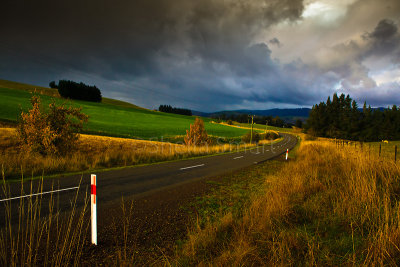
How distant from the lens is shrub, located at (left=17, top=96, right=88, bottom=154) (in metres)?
10.6

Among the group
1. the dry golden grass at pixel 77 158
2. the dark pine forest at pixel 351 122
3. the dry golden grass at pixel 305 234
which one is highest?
the dark pine forest at pixel 351 122

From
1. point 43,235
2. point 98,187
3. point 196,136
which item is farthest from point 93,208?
point 196,136

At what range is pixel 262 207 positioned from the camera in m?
4.24

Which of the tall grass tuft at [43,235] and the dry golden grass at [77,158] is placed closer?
the tall grass tuft at [43,235]

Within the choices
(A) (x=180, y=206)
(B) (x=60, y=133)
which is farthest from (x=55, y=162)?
(A) (x=180, y=206)

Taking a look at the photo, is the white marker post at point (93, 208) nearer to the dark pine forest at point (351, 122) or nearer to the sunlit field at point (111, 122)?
the sunlit field at point (111, 122)

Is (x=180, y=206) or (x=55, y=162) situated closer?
(x=180, y=206)

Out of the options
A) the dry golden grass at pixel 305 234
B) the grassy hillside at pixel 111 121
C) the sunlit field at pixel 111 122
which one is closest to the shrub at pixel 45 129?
the grassy hillside at pixel 111 121

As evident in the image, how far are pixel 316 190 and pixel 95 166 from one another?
11449mm

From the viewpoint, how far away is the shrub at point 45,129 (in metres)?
10.6

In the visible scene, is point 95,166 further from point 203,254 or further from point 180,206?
point 203,254

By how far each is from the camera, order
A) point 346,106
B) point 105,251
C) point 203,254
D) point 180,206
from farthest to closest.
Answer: point 346,106, point 180,206, point 105,251, point 203,254

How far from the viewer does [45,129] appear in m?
10.6

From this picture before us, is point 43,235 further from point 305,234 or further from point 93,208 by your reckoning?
point 305,234
